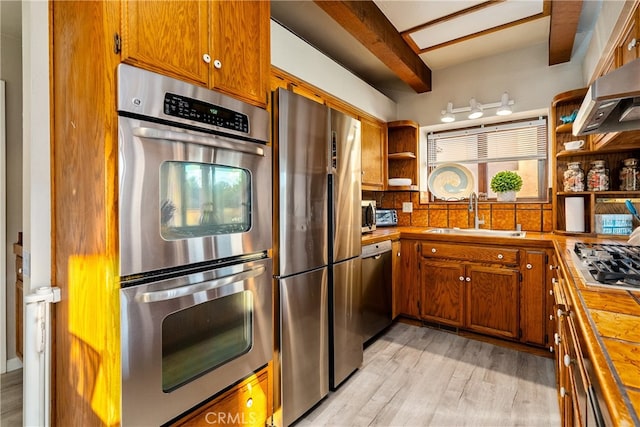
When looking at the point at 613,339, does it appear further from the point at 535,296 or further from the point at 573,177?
the point at 573,177

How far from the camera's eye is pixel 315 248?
1.84m

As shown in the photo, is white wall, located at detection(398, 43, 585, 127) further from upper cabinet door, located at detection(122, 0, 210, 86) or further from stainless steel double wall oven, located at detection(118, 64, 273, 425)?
upper cabinet door, located at detection(122, 0, 210, 86)

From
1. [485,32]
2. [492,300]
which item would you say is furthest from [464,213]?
[485,32]

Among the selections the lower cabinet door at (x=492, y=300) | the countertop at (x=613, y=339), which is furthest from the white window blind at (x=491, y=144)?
the countertop at (x=613, y=339)

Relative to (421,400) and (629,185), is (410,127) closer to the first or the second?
(629,185)

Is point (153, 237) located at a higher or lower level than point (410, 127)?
lower

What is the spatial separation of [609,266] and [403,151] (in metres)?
2.53

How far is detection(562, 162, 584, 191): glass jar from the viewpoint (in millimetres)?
2559

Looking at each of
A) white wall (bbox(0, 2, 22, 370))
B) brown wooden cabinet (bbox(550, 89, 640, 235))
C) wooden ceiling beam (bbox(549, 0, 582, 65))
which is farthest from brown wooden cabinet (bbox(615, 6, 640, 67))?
white wall (bbox(0, 2, 22, 370))

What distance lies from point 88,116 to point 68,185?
0.85 ft

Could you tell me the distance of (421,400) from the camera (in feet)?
6.34

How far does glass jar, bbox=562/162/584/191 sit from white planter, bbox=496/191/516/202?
0.47 meters

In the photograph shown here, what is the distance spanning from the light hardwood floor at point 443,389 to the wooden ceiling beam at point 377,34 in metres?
2.36

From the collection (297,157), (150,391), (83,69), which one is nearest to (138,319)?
(150,391)
